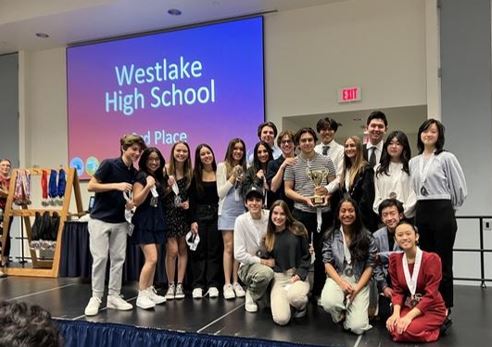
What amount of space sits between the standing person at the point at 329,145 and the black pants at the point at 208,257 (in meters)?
Answer: 1.08

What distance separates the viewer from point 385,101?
224 inches

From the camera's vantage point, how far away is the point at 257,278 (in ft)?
10.5

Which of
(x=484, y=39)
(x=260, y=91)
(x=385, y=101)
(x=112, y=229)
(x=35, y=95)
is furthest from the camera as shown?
(x=35, y=95)

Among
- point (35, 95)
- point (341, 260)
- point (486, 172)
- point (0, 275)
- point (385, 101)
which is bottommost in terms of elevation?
point (0, 275)

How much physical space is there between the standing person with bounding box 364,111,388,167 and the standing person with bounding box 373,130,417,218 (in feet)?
0.63

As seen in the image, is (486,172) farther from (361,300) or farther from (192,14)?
(192,14)

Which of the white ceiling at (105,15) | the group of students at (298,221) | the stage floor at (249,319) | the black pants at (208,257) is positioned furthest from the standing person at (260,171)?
the white ceiling at (105,15)

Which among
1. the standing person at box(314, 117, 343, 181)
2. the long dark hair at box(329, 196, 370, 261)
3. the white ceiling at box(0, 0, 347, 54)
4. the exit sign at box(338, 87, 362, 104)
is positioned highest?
the white ceiling at box(0, 0, 347, 54)

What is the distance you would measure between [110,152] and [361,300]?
210 inches

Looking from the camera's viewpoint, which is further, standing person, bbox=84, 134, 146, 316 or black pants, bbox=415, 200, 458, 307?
standing person, bbox=84, 134, 146, 316

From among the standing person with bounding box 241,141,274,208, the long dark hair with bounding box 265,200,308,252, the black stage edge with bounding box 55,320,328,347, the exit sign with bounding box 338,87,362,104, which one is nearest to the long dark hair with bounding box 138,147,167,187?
the standing person with bounding box 241,141,274,208

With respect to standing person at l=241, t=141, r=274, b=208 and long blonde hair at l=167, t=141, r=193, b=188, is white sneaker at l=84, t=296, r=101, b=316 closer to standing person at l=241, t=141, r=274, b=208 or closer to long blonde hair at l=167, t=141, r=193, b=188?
long blonde hair at l=167, t=141, r=193, b=188

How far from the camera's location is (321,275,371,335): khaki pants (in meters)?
2.80

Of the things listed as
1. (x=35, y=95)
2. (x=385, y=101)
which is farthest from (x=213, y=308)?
(x=35, y=95)
